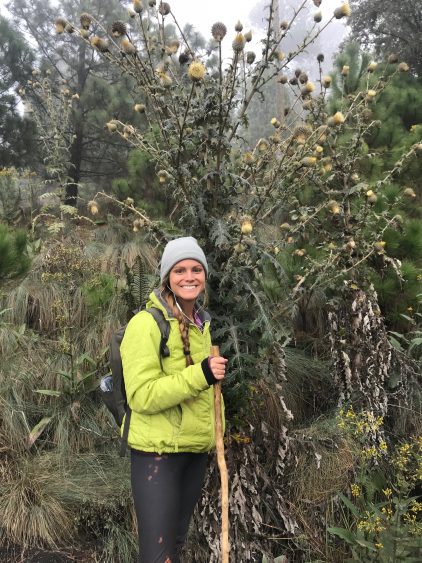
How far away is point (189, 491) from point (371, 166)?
3.50 metres

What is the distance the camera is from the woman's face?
6.34ft

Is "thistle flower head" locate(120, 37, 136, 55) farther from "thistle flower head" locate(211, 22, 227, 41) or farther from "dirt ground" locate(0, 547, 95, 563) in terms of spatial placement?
"dirt ground" locate(0, 547, 95, 563)

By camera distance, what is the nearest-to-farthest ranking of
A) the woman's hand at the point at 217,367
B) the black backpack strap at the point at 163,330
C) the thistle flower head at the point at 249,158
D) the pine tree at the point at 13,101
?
the woman's hand at the point at 217,367 → the black backpack strap at the point at 163,330 → the thistle flower head at the point at 249,158 → the pine tree at the point at 13,101

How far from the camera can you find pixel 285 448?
2590 millimetres


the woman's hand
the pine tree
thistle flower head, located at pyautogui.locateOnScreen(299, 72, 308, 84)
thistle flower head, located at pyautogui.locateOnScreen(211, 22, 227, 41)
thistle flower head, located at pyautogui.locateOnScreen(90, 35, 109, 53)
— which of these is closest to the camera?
the woman's hand

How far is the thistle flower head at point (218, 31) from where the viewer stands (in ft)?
6.40

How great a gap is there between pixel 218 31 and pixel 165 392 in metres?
1.45

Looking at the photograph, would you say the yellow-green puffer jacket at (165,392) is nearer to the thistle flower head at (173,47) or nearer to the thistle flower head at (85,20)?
the thistle flower head at (173,47)

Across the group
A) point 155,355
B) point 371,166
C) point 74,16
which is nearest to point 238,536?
point 155,355

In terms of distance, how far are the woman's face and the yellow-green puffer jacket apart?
3.4 inches

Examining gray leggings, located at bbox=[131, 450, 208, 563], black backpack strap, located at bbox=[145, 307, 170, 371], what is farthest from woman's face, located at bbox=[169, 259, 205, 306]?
gray leggings, located at bbox=[131, 450, 208, 563]

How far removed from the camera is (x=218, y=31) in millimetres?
1953

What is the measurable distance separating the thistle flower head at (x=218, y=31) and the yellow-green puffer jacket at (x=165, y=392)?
108 cm

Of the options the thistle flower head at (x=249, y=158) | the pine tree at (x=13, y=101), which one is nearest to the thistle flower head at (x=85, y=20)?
the thistle flower head at (x=249, y=158)
